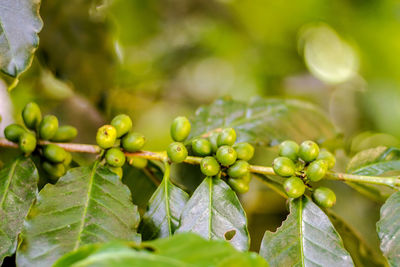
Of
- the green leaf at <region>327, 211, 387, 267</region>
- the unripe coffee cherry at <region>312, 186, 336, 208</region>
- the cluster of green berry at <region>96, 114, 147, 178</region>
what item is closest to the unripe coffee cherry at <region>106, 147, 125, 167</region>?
the cluster of green berry at <region>96, 114, 147, 178</region>

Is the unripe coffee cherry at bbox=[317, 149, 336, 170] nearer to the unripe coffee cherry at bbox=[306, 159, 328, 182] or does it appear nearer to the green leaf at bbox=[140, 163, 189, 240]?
the unripe coffee cherry at bbox=[306, 159, 328, 182]

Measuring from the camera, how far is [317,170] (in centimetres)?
91

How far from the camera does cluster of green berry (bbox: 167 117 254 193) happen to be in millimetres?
942

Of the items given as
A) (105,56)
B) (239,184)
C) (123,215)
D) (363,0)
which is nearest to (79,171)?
(123,215)

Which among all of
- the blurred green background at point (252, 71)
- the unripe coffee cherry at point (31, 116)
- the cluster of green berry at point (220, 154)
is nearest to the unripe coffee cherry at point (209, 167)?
the cluster of green berry at point (220, 154)

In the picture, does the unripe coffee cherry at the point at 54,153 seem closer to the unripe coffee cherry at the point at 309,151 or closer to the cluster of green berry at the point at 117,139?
the cluster of green berry at the point at 117,139

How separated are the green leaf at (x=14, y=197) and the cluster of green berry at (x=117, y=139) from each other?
0.18 metres

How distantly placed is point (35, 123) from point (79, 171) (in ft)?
0.74

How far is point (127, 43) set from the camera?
8.07ft

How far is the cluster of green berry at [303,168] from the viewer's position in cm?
92

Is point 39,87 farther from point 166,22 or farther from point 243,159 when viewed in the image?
point 243,159

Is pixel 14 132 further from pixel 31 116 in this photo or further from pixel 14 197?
pixel 14 197

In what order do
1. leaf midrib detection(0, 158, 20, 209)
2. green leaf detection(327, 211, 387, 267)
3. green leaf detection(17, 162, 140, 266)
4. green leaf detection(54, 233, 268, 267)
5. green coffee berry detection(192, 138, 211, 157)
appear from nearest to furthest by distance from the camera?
green leaf detection(54, 233, 268, 267)
green leaf detection(17, 162, 140, 266)
leaf midrib detection(0, 158, 20, 209)
green coffee berry detection(192, 138, 211, 157)
green leaf detection(327, 211, 387, 267)

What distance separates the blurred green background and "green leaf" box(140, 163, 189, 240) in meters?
0.89
